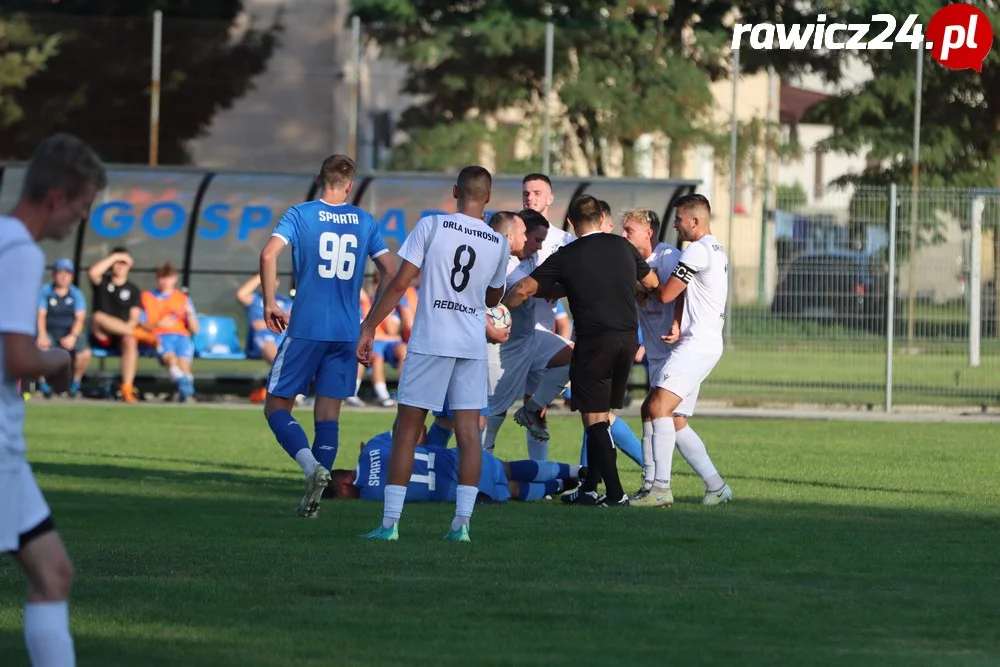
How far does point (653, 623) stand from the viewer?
681cm

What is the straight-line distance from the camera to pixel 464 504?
30.5ft

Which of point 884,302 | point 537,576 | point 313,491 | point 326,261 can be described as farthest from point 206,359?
point 537,576

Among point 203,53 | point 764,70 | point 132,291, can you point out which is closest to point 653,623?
point 132,291

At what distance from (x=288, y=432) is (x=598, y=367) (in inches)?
77.6

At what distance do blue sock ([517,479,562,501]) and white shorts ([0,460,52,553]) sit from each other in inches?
267

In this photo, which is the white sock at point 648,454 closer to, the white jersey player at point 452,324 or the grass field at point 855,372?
the white jersey player at point 452,324

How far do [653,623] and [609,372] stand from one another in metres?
4.45

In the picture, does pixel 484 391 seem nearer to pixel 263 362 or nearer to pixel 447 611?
pixel 447 611

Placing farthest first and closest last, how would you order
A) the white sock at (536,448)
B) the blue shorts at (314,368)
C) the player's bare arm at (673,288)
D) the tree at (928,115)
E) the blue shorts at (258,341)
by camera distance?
the tree at (928,115) < the blue shorts at (258,341) < the white sock at (536,448) < the player's bare arm at (673,288) < the blue shorts at (314,368)

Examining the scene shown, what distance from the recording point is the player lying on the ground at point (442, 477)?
450 inches

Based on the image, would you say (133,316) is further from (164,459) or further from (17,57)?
(17,57)

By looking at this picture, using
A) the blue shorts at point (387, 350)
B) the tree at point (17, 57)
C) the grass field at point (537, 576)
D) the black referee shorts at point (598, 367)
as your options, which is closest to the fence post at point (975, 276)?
the blue shorts at point (387, 350)

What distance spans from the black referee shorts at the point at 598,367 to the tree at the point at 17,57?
929 inches

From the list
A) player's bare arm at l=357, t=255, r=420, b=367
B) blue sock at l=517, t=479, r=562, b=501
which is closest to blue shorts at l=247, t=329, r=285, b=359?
blue sock at l=517, t=479, r=562, b=501
